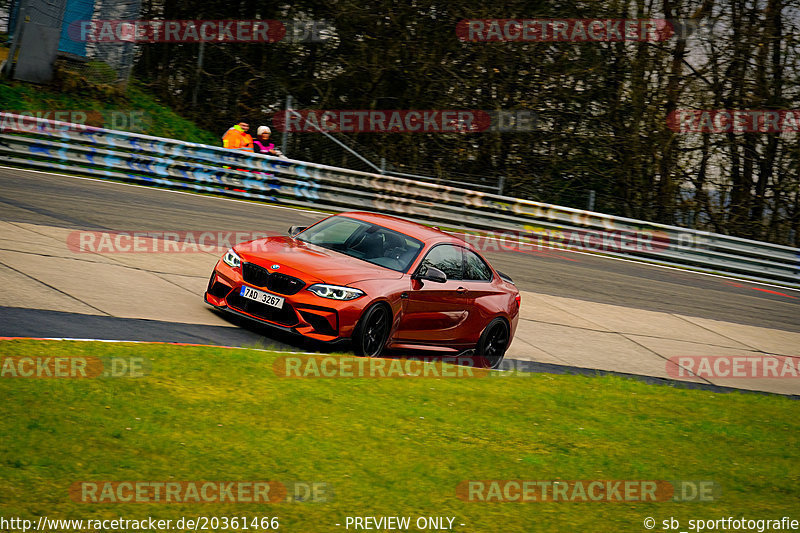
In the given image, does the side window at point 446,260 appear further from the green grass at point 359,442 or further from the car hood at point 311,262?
the green grass at point 359,442

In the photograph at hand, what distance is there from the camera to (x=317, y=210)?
20.8m

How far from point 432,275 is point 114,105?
17008 millimetres

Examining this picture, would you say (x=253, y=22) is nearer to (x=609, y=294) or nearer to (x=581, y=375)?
(x=609, y=294)

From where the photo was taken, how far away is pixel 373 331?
9.23m

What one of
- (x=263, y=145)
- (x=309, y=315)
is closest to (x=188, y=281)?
(x=309, y=315)

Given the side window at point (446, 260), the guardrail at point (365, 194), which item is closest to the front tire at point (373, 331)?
the side window at point (446, 260)

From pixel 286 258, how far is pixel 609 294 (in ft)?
30.9

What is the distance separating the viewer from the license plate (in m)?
9.05

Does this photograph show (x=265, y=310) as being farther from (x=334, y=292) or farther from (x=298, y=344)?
(x=334, y=292)

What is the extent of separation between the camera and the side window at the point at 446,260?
10203mm

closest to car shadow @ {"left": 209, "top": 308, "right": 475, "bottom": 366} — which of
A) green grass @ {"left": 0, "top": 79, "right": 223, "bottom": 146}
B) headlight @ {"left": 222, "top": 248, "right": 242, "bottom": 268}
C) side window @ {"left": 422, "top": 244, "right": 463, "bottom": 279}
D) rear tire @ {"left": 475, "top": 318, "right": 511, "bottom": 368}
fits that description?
rear tire @ {"left": 475, "top": 318, "right": 511, "bottom": 368}

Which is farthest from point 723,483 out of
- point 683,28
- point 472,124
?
point 683,28

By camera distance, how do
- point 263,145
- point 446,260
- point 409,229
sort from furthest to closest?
point 263,145, point 409,229, point 446,260

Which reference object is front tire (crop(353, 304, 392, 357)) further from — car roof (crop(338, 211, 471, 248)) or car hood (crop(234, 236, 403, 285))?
car roof (crop(338, 211, 471, 248))
